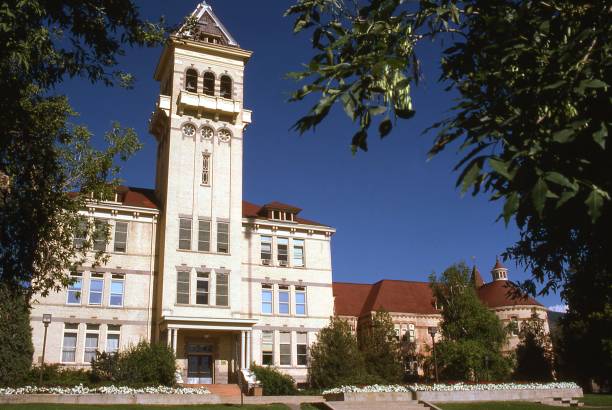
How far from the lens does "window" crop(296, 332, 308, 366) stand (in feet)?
140

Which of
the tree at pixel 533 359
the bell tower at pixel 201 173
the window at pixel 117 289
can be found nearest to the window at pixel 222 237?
the bell tower at pixel 201 173

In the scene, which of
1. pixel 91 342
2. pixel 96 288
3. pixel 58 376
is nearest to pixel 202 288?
pixel 96 288

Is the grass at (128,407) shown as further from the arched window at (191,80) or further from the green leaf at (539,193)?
the arched window at (191,80)

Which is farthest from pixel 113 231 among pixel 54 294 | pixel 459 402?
pixel 459 402

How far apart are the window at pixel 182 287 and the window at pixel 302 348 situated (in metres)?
8.92

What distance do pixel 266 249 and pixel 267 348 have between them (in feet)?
23.2

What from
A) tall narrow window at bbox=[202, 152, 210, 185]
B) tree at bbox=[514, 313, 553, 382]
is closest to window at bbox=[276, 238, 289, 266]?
tall narrow window at bbox=[202, 152, 210, 185]

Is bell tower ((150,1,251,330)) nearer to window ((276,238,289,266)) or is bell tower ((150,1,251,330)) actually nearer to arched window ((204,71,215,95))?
arched window ((204,71,215,95))

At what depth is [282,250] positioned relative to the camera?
1756 inches

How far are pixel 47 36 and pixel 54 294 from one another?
29.0 meters

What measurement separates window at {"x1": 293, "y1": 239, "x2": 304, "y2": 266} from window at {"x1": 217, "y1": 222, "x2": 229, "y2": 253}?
5.94 metres

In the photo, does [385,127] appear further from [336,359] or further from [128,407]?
[336,359]

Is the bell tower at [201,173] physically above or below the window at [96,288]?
above

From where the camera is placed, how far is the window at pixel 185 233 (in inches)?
1572
